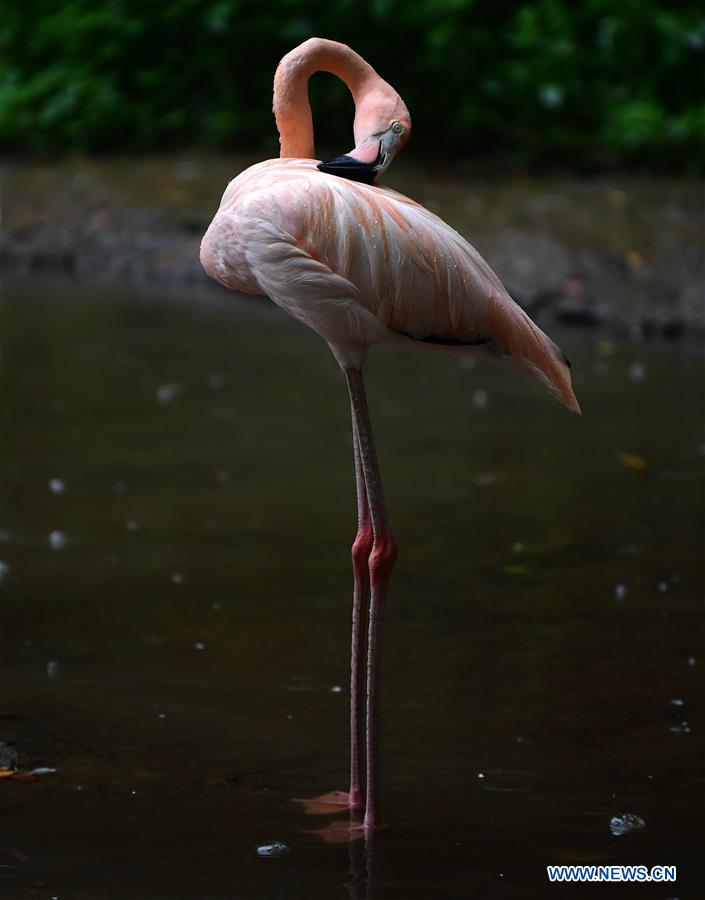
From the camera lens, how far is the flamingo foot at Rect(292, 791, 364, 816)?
125 inches

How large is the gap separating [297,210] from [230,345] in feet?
18.5

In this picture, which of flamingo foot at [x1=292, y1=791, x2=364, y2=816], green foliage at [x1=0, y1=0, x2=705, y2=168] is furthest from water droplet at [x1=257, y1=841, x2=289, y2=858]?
green foliage at [x1=0, y1=0, x2=705, y2=168]

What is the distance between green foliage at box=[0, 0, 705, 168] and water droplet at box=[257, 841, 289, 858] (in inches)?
342

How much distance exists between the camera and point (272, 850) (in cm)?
299

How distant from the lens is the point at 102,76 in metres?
12.7

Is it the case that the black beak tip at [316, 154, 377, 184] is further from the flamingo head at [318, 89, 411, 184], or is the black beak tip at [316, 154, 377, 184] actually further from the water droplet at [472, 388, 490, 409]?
the water droplet at [472, 388, 490, 409]

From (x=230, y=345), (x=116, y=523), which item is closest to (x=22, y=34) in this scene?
(x=230, y=345)

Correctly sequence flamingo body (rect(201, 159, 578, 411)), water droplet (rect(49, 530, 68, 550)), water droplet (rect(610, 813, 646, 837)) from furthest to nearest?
water droplet (rect(49, 530, 68, 550))
water droplet (rect(610, 813, 646, 837))
flamingo body (rect(201, 159, 578, 411))

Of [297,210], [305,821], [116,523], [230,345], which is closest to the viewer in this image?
[297,210]

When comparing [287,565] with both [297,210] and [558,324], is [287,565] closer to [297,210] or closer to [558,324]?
[297,210]

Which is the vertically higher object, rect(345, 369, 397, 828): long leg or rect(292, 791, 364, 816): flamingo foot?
rect(345, 369, 397, 828): long leg

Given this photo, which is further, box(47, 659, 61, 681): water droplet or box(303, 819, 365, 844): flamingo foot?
box(47, 659, 61, 681): water droplet

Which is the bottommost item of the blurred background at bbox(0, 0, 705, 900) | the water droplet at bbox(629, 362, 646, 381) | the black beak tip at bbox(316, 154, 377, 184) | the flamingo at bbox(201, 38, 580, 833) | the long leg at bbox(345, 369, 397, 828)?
the water droplet at bbox(629, 362, 646, 381)

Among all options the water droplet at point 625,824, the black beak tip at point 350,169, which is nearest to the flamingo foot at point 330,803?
the water droplet at point 625,824
